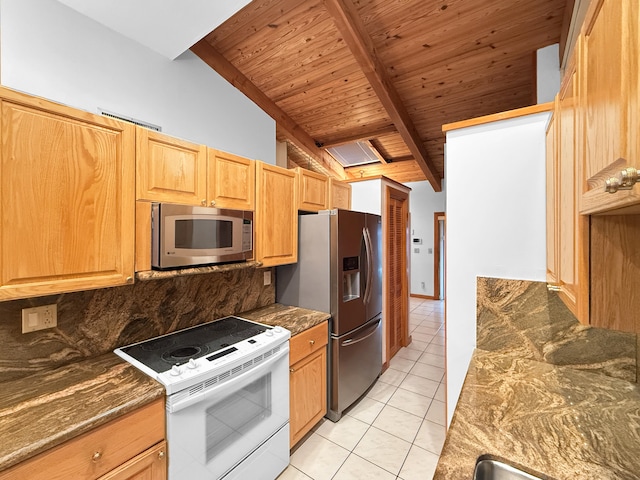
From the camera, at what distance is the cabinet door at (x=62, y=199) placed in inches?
42.1

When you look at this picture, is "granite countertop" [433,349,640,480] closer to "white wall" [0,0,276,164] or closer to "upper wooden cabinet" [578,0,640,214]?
"upper wooden cabinet" [578,0,640,214]

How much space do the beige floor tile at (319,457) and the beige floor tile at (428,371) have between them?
4.80 ft

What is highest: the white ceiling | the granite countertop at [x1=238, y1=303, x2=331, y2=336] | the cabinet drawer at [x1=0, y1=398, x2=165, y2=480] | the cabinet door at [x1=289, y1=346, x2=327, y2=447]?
the white ceiling

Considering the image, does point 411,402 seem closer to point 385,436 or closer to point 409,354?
point 385,436

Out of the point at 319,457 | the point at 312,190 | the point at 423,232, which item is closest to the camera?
the point at 319,457

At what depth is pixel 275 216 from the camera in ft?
7.16

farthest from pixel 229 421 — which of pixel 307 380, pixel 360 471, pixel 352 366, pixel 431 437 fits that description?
pixel 431 437

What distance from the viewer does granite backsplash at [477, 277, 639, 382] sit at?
127 centimetres

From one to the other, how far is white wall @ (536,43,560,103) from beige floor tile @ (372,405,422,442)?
3.05m

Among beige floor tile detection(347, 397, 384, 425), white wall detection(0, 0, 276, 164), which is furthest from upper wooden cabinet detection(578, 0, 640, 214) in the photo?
white wall detection(0, 0, 276, 164)

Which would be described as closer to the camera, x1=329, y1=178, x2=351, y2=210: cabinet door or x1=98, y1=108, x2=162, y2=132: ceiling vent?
x1=98, y1=108, x2=162, y2=132: ceiling vent

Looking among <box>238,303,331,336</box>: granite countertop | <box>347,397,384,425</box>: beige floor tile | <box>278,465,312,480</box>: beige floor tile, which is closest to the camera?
<box>278,465,312,480</box>: beige floor tile

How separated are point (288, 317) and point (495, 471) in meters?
1.57

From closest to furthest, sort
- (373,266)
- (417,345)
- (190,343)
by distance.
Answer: (190,343)
(373,266)
(417,345)
